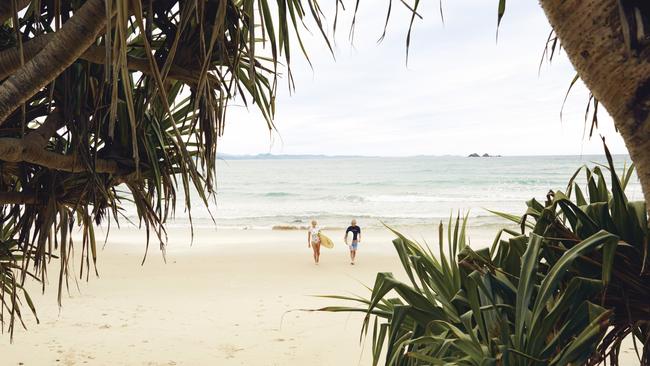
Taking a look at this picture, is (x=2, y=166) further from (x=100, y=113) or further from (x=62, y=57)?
(x=62, y=57)

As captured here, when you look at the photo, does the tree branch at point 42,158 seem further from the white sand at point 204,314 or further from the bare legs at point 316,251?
the bare legs at point 316,251

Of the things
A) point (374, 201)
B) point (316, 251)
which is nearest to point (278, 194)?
point (374, 201)

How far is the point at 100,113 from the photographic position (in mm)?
2029

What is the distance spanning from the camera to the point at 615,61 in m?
0.69

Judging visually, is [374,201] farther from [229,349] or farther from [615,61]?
[615,61]

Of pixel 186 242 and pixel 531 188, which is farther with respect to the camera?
pixel 531 188

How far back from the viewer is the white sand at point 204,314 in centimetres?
505

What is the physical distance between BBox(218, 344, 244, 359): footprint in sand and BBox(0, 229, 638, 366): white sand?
0.08 ft

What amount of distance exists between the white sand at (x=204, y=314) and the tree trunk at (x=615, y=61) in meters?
1.93

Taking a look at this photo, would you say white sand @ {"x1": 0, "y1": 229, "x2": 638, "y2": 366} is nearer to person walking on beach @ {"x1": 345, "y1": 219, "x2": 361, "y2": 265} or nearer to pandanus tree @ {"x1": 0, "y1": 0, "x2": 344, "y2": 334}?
person walking on beach @ {"x1": 345, "y1": 219, "x2": 361, "y2": 265}

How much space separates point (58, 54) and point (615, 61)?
1.27 metres

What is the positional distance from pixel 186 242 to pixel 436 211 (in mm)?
15392

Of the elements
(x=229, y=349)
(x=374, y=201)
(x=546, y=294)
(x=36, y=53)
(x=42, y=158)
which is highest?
(x=36, y=53)

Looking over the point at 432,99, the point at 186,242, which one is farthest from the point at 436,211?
the point at 432,99
